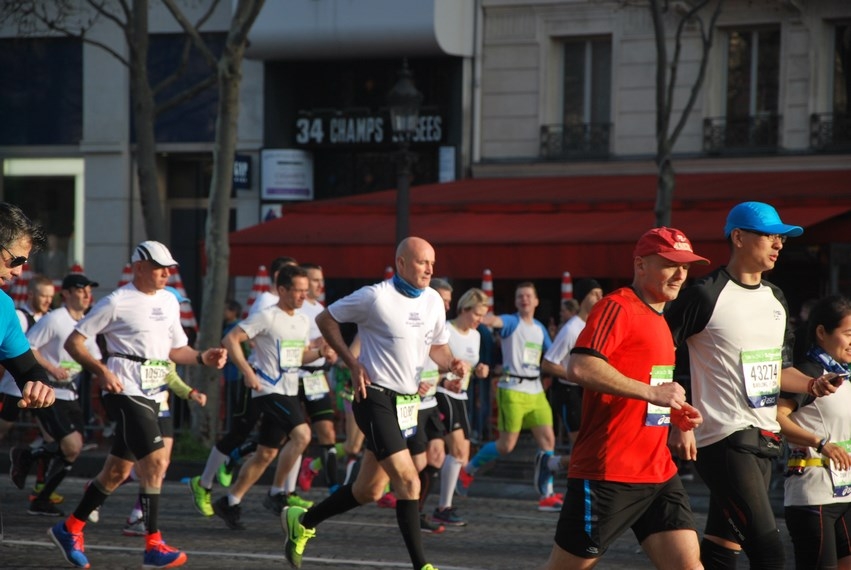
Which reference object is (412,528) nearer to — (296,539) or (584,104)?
(296,539)

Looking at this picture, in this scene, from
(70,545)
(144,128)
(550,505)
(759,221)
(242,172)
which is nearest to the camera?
(759,221)

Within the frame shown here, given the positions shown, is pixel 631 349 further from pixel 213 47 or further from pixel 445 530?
pixel 213 47

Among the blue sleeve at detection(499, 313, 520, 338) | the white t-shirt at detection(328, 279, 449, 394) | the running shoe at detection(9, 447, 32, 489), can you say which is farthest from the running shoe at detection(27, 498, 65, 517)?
→ the blue sleeve at detection(499, 313, 520, 338)

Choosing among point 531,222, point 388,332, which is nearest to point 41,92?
point 531,222

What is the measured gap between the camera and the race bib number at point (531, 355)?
1272cm

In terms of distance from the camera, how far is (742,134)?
21.7m

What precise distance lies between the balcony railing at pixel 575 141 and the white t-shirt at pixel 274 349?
12172 millimetres

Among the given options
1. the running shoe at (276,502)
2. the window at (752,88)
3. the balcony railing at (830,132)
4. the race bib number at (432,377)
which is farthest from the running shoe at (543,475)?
the window at (752,88)

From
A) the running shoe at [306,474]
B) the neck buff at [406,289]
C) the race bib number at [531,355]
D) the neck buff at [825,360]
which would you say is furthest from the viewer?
the running shoe at [306,474]

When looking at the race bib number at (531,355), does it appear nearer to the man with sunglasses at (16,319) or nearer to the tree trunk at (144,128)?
the tree trunk at (144,128)

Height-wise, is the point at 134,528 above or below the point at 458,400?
below

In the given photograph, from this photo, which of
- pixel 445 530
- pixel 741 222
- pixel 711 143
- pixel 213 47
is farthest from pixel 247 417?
pixel 213 47

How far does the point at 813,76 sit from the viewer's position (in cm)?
2091

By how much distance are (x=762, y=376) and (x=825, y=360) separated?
0.45 meters
